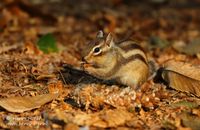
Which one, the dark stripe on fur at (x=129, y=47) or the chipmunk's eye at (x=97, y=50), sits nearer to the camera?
the chipmunk's eye at (x=97, y=50)

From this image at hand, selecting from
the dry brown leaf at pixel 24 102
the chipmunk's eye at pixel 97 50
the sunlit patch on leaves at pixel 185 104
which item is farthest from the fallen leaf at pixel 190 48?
the dry brown leaf at pixel 24 102

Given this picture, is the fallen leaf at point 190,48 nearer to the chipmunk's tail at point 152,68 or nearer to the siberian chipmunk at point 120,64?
the chipmunk's tail at point 152,68

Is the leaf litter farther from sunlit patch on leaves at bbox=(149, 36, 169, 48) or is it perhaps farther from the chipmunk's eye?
the chipmunk's eye

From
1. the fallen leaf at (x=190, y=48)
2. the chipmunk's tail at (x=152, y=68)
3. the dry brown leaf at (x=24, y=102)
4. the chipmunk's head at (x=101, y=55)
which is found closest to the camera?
the dry brown leaf at (x=24, y=102)

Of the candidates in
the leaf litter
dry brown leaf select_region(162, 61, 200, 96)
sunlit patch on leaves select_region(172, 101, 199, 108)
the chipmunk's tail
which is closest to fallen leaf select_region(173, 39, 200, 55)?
the leaf litter

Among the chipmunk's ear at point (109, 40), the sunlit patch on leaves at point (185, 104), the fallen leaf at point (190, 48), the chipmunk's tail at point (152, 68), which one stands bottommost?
the sunlit patch on leaves at point (185, 104)

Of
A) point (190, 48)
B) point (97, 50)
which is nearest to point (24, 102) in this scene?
point (97, 50)

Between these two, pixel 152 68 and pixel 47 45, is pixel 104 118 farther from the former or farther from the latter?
pixel 47 45
